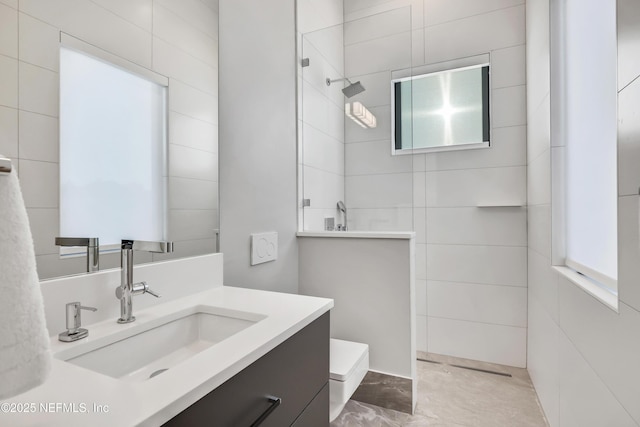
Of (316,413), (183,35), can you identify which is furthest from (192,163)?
(316,413)

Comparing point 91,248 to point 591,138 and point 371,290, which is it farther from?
point 591,138

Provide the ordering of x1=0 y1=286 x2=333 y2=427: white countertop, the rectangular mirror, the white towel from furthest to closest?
the rectangular mirror < x1=0 y1=286 x2=333 y2=427: white countertop < the white towel

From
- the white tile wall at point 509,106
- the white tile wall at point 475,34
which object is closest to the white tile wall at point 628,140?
the white tile wall at point 509,106

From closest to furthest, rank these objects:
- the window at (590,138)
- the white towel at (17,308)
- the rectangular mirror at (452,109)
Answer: the white towel at (17,308) < the window at (590,138) < the rectangular mirror at (452,109)

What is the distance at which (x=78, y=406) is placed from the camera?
453 millimetres

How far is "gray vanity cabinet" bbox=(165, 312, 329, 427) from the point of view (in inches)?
22.8

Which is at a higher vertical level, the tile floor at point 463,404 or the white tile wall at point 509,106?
the white tile wall at point 509,106

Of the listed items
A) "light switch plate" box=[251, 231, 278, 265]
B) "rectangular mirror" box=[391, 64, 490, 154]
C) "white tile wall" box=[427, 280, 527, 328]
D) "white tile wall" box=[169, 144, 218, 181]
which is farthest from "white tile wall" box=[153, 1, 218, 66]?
"white tile wall" box=[427, 280, 527, 328]

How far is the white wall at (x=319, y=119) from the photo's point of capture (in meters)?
1.96

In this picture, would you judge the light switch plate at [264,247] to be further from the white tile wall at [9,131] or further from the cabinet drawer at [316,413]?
the white tile wall at [9,131]

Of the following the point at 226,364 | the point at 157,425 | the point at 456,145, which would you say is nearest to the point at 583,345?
the point at 226,364

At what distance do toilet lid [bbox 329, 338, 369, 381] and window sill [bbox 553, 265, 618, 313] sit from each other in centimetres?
89

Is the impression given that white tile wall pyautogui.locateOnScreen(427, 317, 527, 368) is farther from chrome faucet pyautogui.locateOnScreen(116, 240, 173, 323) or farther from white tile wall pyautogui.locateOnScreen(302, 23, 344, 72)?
chrome faucet pyautogui.locateOnScreen(116, 240, 173, 323)

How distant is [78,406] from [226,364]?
8.6 inches
